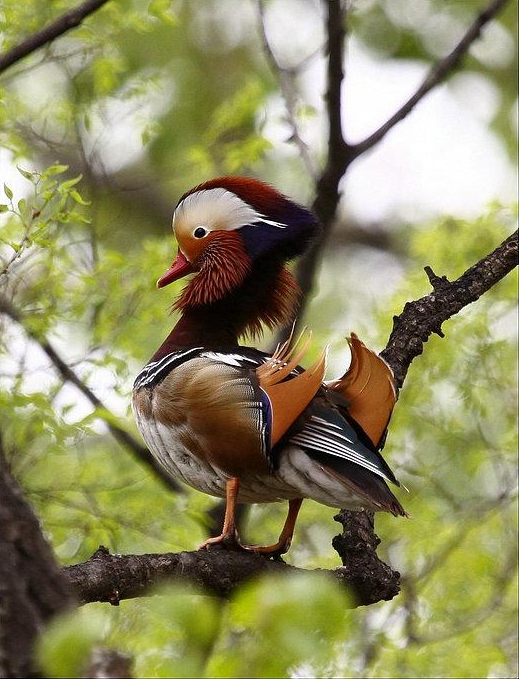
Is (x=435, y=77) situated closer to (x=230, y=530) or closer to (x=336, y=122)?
(x=336, y=122)

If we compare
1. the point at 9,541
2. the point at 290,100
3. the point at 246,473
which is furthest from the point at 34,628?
A: the point at 290,100

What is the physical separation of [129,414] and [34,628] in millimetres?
3083

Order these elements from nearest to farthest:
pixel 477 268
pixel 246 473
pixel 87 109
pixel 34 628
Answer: pixel 34 628, pixel 246 473, pixel 477 268, pixel 87 109

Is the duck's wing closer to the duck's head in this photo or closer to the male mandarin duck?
the male mandarin duck

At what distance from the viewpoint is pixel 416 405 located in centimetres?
529

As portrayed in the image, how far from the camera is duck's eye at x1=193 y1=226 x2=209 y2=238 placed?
12.2 feet

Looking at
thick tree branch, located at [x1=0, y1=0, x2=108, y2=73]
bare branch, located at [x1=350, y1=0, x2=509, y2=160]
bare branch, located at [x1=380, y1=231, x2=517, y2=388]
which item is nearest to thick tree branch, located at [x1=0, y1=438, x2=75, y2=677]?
thick tree branch, located at [x1=0, y1=0, x2=108, y2=73]

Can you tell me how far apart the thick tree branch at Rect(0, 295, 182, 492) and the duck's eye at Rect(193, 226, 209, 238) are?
2.35 ft

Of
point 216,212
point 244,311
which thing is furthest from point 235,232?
point 244,311

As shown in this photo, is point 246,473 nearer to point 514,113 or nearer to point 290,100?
point 290,100

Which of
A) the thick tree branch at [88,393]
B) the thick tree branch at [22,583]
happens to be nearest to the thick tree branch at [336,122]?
the thick tree branch at [88,393]

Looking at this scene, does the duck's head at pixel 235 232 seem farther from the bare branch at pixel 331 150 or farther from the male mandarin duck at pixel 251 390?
the bare branch at pixel 331 150

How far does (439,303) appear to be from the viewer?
11.7 feet

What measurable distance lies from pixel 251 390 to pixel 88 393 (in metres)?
1.50
